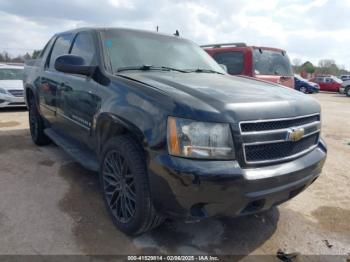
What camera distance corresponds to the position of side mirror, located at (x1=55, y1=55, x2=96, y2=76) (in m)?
3.34

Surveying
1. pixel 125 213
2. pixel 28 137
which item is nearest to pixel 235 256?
pixel 125 213

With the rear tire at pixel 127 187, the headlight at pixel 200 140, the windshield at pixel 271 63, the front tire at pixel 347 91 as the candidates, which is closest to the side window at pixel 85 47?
the rear tire at pixel 127 187

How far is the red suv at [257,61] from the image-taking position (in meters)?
7.70

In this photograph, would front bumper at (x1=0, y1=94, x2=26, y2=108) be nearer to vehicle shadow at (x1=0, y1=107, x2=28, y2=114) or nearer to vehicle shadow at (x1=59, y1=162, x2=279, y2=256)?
vehicle shadow at (x1=0, y1=107, x2=28, y2=114)

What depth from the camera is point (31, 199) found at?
3.58 meters

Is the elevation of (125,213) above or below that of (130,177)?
below

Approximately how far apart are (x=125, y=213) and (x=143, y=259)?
17.6 inches

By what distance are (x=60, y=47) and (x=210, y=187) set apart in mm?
3500

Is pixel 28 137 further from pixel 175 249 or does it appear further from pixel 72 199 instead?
pixel 175 249

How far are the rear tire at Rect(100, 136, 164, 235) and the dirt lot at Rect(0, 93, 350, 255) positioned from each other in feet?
0.59

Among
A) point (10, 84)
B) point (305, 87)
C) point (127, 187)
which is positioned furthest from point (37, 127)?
point (305, 87)

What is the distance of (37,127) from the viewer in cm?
560

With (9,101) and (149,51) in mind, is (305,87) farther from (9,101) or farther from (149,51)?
(149,51)

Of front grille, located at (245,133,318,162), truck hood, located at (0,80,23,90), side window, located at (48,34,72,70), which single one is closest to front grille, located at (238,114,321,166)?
front grille, located at (245,133,318,162)
